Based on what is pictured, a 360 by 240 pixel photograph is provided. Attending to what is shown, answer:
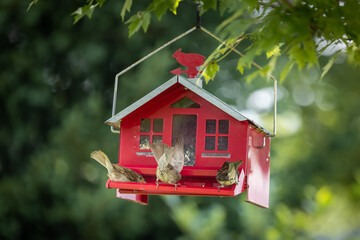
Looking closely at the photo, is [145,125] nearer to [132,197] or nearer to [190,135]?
[190,135]

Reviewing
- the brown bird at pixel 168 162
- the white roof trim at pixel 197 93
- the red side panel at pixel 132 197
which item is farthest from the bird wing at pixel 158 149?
the red side panel at pixel 132 197

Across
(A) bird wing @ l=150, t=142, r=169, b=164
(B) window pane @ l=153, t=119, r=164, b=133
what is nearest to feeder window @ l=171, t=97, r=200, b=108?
(B) window pane @ l=153, t=119, r=164, b=133

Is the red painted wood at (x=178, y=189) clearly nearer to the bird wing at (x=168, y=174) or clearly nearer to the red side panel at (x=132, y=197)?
the bird wing at (x=168, y=174)

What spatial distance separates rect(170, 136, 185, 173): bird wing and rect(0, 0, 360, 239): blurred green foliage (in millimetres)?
3273

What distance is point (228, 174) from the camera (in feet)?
9.45

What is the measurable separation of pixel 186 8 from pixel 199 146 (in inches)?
258

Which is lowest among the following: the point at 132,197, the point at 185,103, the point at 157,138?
the point at 132,197

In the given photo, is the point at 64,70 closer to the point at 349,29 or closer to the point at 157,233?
the point at 157,233

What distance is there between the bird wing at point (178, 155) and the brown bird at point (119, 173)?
0.85ft

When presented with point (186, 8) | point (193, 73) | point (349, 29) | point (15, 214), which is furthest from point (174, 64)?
point (349, 29)

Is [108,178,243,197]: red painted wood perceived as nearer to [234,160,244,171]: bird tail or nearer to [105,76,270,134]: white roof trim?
[234,160,244,171]: bird tail

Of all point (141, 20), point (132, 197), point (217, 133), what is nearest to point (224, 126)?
point (217, 133)

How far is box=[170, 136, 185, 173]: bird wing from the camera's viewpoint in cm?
302

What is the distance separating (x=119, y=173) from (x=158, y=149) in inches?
10.9
